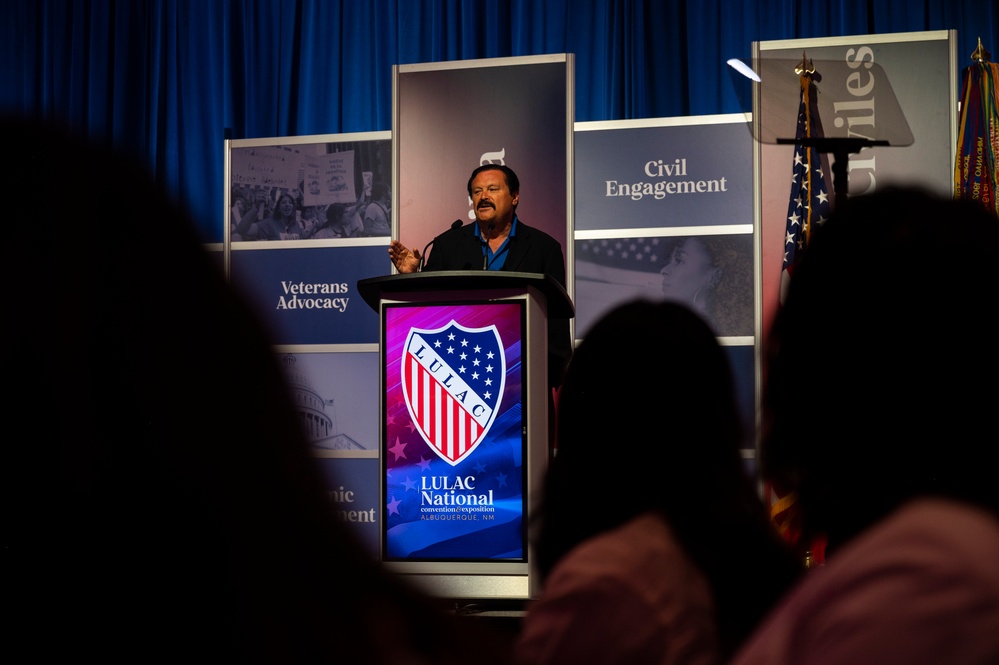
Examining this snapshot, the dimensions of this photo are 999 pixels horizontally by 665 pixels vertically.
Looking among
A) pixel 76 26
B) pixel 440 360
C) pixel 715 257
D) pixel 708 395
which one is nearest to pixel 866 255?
pixel 708 395

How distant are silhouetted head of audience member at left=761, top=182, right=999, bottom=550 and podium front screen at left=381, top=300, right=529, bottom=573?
2.48 meters

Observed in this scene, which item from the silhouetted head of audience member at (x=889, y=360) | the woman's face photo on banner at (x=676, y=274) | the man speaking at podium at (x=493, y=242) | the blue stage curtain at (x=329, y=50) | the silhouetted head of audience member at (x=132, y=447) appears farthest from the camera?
the blue stage curtain at (x=329, y=50)

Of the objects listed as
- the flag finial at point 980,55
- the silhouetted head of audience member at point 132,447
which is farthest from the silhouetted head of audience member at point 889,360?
the flag finial at point 980,55

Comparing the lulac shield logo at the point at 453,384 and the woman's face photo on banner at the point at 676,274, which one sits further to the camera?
the woman's face photo on banner at the point at 676,274

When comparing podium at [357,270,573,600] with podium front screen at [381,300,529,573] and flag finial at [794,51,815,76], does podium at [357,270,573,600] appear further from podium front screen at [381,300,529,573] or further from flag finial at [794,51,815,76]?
flag finial at [794,51,815,76]

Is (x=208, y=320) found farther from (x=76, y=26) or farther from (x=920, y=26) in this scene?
(x=76, y=26)

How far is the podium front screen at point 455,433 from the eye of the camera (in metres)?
3.38

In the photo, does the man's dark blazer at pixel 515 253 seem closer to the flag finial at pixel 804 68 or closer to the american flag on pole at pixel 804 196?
the american flag on pole at pixel 804 196

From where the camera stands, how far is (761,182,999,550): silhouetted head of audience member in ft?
2.64

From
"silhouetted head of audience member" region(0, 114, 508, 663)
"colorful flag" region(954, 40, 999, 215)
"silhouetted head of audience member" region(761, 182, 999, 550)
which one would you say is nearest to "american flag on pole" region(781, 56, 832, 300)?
"colorful flag" region(954, 40, 999, 215)

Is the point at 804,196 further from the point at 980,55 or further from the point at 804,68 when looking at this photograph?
A: the point at 980,55

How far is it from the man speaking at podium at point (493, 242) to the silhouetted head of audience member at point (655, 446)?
127 inches

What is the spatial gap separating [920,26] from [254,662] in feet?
21.4

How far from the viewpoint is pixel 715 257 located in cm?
491
